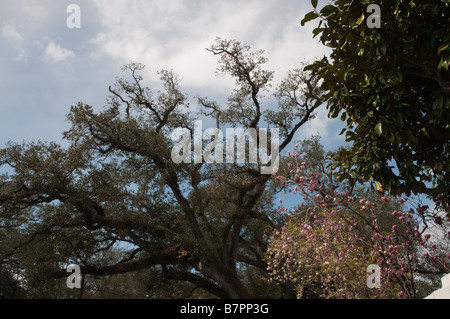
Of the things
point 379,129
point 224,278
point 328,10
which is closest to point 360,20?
point 328,10

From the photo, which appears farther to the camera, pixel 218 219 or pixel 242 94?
pixel 218 219

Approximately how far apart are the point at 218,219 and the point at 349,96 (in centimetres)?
1470

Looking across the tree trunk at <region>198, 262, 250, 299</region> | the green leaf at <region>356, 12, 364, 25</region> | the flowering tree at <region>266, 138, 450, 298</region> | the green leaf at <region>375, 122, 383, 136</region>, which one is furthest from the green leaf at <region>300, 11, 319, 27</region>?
the tree trunk at <region>198, 262, 250, 299</region>

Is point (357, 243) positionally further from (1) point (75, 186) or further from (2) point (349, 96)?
(1) point (75, 186)

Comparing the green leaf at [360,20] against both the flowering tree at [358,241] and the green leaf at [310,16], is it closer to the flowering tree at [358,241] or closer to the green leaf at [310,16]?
the green leaf at [310,16]

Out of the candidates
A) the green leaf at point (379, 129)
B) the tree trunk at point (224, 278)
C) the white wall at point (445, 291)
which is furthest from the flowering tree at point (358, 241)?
the tree trunk at point (224, 278)

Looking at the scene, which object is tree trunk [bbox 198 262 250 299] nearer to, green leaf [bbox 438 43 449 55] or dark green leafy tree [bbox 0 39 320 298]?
dark green leafy tree [bbox 0 39 320 298]

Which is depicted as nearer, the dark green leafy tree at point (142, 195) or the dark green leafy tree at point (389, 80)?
the dark green leafy tree at point (389, 80)

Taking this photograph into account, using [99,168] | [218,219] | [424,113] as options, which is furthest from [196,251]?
[424,113]

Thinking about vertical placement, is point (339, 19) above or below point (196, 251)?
above

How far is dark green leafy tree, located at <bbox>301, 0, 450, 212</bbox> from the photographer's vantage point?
18.2 feet

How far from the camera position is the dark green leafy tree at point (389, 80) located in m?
5.56

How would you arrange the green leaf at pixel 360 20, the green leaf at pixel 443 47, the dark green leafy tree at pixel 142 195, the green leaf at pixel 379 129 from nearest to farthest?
the green leaf at pixel 443 47 → the green leaf at pixel 360 20 → the green leaf at pixel 379 129 → the dark green leafy tree at pixel 142 195
